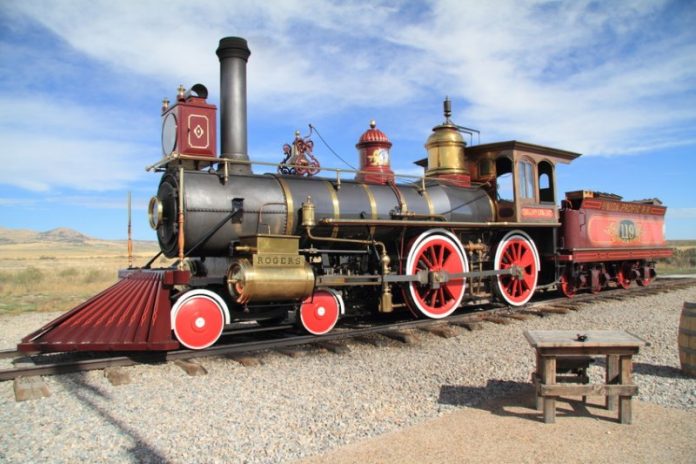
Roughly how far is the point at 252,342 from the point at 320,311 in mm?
1027

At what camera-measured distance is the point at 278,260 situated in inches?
269

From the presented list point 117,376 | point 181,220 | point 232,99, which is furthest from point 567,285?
point 117,376

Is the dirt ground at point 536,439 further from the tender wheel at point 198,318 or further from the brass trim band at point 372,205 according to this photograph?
the brass trim band at point 372,205

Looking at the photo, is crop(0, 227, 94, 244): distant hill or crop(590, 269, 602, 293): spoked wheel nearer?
crop(590, 269, 602, 293): spoked wheel

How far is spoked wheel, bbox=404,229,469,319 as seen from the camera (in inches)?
340

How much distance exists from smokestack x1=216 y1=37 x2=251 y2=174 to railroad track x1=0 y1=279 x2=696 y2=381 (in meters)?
2.38

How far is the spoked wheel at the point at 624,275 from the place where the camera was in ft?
45.1

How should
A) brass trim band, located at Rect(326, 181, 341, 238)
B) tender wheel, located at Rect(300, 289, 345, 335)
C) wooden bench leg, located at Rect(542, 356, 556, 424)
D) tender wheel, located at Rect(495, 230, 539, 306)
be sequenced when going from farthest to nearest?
tender wheel, located at Rect(495, 230, 539, 306), brass trim band, located at Rect(326, 181, 341, 238), tender wheel, located at Rect(300, 289, 345, 335), wooden bench leg, located at Rect(542, 356, 556, 424)

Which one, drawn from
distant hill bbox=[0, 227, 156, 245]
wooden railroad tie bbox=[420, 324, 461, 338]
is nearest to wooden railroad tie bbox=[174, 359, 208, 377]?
wooden railroad tie bbox=[420, 324, 461, 338]

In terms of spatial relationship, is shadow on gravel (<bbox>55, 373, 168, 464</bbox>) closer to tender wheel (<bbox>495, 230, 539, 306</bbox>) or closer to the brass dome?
tender wheel (<bbox>495, 230, 539, 306</bbox>)

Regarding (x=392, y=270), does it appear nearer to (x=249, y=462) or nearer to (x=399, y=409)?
(x=399, y=409)

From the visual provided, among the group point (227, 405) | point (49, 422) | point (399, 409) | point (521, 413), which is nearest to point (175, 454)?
point (227, 405)

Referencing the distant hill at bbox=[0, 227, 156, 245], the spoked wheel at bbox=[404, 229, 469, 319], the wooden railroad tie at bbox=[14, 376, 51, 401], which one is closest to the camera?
the wooden railroad tie at bbox=[14, 376, 51, 401]

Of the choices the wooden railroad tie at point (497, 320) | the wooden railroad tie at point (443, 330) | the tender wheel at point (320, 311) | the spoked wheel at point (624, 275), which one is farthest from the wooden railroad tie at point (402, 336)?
the spoked wheel at point (624, 275)
